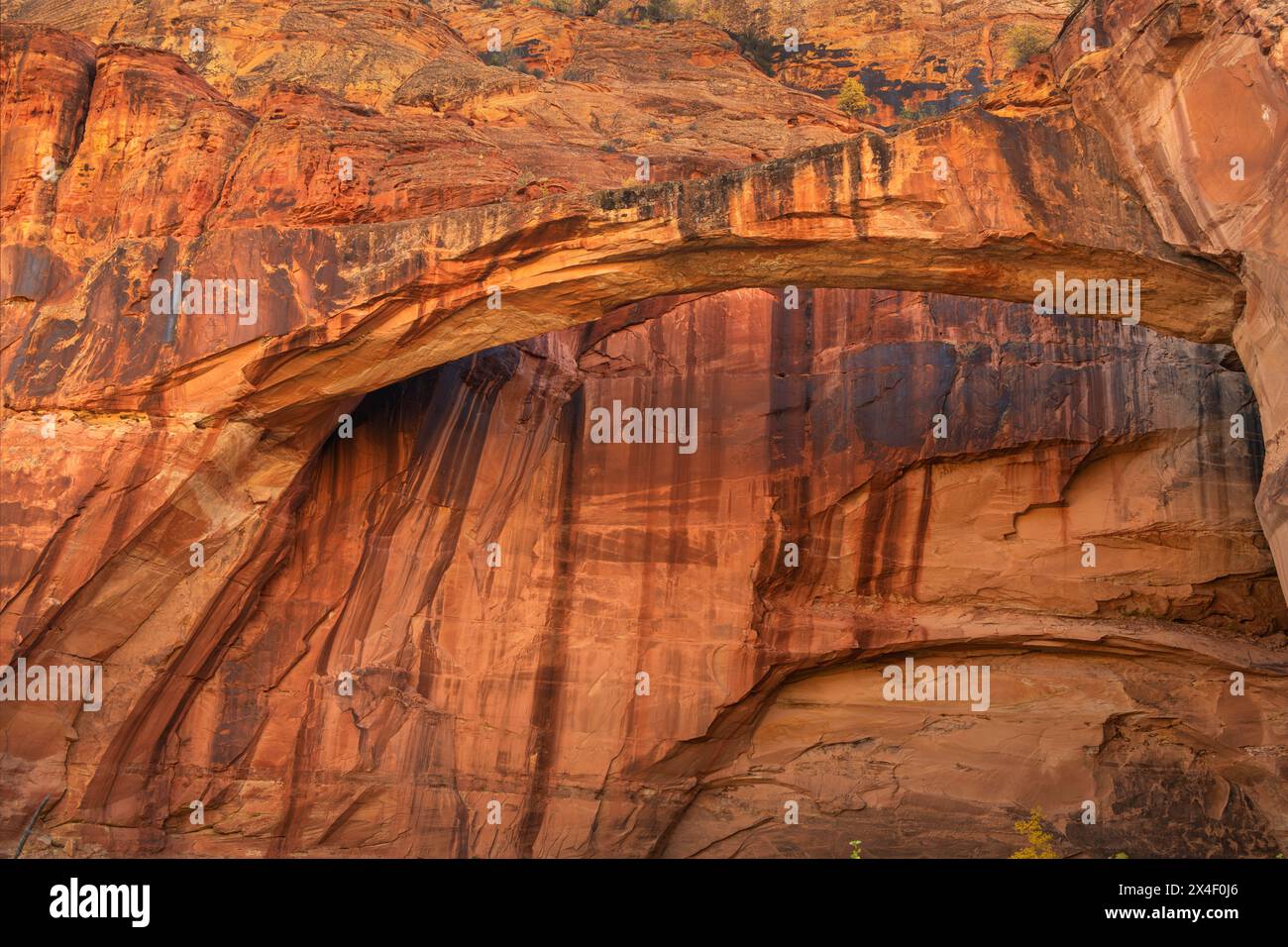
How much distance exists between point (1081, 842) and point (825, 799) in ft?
11.4

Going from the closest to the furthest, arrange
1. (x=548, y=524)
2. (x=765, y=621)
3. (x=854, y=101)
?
1. (x=765, y=621)
2. (x=548, y=524)
3. (x=854, y=101)

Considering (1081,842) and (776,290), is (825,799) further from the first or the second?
(776,290)

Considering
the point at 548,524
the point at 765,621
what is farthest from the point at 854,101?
the point at 765,621

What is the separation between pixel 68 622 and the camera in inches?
554

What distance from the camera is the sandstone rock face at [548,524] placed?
14.1 m

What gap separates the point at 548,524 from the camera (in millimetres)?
16656

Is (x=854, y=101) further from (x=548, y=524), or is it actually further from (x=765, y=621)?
(x=765, y=621)

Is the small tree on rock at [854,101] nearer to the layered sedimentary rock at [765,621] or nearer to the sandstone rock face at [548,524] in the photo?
the sandstone rock face at [548,524]

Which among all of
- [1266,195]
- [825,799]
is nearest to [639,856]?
[825,799]

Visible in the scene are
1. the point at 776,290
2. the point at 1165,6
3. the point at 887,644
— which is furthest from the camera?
the point at 776,290

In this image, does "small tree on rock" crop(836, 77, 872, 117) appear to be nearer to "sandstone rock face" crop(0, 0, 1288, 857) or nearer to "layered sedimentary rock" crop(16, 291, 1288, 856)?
"sandstone rock face" crop(0, 0, 1288, 857)

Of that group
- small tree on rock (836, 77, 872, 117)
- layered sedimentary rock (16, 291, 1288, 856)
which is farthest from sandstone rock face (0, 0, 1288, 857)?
small tree on rock (836, 77, 872, 117)

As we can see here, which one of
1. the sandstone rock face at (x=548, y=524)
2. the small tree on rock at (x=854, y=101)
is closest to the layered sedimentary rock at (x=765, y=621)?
the sandstone rock face at (x=548, y=524)

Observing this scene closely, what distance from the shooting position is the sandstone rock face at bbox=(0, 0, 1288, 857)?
14.1 m
